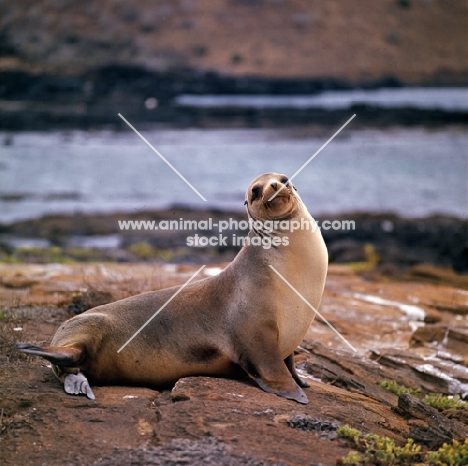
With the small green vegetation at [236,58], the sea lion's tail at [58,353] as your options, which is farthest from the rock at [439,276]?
the small green vegetation at [236,58]

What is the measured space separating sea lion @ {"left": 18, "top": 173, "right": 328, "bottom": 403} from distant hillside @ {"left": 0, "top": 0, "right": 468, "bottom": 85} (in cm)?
4504

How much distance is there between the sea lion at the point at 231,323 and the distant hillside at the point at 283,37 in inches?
1773

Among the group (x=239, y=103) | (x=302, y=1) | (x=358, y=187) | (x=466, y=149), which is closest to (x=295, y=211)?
(x=358, y=187)

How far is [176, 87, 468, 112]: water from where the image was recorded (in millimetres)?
51531

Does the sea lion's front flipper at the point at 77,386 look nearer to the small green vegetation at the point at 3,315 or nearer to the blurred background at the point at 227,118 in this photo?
the small green vegetation at the point at 3,315

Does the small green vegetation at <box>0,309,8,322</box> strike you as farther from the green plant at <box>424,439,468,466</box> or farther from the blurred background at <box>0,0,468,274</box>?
the blurred background at <box>0,0,468,274</box>

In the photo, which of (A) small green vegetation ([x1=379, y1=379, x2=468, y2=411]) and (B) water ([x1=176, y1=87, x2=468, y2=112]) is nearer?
(A) small green vegetation ([x1=379, y1=379, x2=468, y2=411])

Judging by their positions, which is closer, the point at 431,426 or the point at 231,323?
the point at 431,426

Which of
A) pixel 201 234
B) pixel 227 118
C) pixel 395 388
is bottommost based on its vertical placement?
pixel 201 234

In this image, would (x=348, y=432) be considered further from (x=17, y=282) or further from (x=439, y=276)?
(x=439, y=276)

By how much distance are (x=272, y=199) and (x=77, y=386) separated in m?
2.04

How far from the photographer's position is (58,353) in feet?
18.9

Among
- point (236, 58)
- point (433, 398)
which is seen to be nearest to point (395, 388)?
point (433, 398)

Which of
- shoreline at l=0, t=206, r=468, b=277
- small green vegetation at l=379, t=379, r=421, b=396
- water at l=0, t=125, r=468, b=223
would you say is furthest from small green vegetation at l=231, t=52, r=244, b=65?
small green vegetation at l=379, t=379, r=421, b=396
